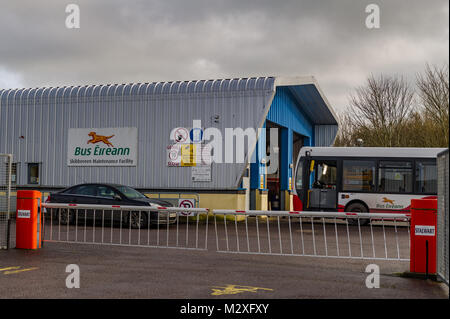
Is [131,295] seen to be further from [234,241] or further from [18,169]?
[18,169]

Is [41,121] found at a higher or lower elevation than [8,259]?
higher

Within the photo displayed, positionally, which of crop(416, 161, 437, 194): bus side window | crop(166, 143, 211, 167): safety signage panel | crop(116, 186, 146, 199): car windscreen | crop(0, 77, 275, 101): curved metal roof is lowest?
crop(116, 186, 146, 199): car windscreen

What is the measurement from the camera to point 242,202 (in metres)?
22.0

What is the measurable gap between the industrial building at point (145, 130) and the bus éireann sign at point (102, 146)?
0.14ft

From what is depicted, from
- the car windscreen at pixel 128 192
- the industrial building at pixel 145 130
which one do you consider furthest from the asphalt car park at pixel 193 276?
the industrial building at pixel 145 130

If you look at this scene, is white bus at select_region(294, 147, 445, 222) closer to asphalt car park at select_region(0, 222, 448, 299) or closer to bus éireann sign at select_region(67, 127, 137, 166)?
bus éireann sign at select_region(67, 127, 137, 166)

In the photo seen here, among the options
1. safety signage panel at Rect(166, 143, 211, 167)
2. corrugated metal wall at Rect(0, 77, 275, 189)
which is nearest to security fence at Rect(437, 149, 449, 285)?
corrugated metal wall at Rect(0, 77, 275, 189)

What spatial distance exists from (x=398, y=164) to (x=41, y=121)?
15282 millimetres

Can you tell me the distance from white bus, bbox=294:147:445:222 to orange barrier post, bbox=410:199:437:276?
12221mm

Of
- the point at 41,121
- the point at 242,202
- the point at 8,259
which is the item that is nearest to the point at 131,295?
the point at 8,259

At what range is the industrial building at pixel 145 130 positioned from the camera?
2194 centimetres

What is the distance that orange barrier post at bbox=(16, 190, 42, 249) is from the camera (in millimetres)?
11626

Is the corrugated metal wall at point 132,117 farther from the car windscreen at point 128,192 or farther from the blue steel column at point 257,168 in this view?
the car windscreen at point 128,192
